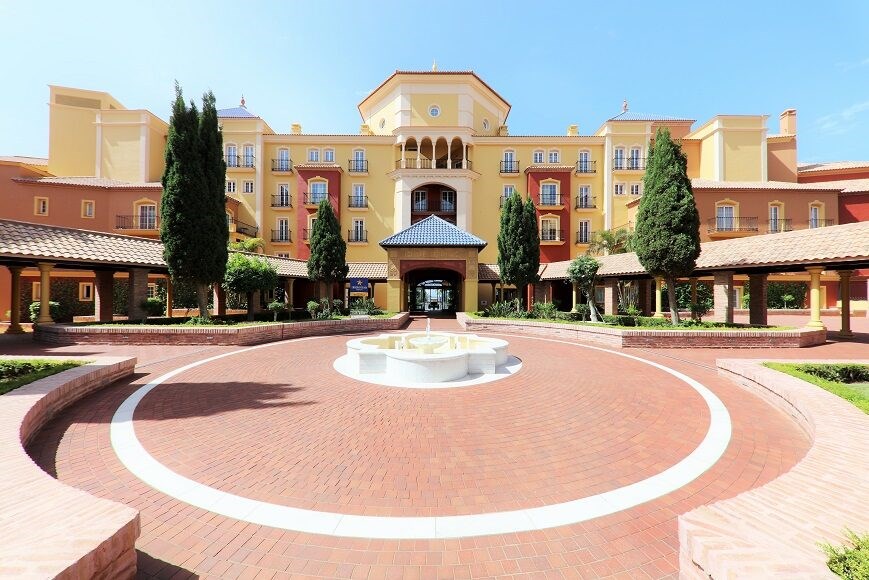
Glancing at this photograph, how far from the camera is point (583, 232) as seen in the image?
34.4 m

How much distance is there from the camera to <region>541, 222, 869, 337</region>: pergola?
43.4ft

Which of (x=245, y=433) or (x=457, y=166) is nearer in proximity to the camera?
(x=245, y=433)

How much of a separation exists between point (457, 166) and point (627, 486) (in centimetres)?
3606

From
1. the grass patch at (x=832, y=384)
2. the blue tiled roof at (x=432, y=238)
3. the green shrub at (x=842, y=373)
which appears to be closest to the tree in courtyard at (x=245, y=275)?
the blue tiled roof at (x=432, y=238)

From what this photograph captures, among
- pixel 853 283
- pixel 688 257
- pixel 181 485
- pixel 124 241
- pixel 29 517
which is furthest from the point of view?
pixel 853 283

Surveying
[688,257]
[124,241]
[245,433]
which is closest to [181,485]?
[245,433]

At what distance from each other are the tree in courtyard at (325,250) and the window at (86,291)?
51.2 ft

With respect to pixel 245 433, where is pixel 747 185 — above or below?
above

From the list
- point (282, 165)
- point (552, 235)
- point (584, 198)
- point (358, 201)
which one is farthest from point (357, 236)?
point (584, 198)

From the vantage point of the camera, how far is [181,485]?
4.09 metres

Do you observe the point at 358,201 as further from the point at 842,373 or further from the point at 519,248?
the point at 842,373

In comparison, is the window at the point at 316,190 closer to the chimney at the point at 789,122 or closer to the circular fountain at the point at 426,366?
the circular fountain at the point at 426,366

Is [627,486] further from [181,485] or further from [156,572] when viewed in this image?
[181,485]

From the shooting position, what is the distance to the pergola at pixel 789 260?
13.2 metres
